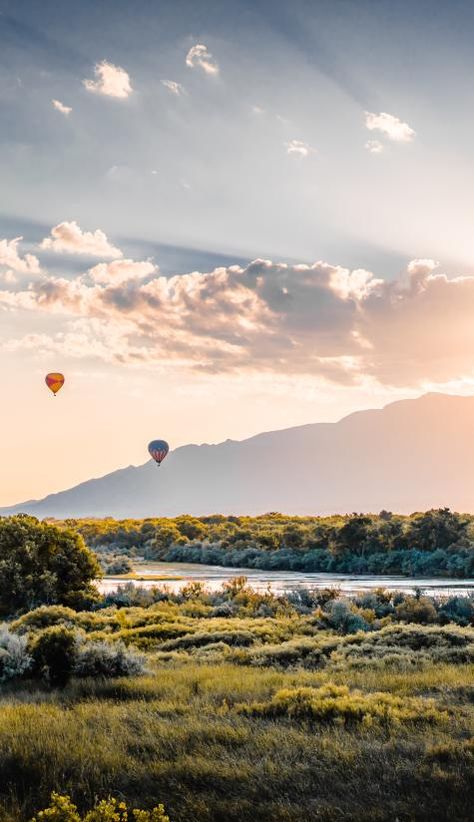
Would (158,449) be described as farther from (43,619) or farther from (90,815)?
(90,815)

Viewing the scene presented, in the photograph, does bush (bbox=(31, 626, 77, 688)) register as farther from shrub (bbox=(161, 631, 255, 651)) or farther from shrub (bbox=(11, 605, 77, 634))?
shrub (bbox=(161, 631, 255, 651))

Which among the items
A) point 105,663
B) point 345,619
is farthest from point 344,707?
point 345,619

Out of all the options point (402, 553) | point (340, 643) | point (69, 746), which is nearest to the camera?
point (69, 746)

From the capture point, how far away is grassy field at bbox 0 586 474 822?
27.8 feet

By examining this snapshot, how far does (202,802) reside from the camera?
834 cm

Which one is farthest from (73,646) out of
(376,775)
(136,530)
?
(136,530)

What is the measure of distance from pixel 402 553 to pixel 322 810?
53.9 m

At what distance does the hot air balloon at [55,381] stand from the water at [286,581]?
15.2m

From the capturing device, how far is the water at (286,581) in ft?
137

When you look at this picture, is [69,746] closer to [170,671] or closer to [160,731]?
[160,731]

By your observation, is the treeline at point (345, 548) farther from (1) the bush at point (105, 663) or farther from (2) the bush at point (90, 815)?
(2) the bush at point (90, 815)

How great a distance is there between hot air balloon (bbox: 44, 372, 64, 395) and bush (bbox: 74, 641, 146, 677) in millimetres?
42985

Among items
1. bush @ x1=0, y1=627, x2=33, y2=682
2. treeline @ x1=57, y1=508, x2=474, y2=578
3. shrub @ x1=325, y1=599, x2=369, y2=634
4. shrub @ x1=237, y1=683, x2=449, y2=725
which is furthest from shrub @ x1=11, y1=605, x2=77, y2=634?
treeline @ x1=57, y1=508, x2=474, y2=578

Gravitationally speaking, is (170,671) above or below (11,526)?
below
